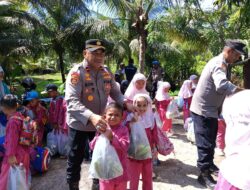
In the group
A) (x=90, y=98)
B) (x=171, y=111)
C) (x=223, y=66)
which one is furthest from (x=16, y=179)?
(x=171, y=111)

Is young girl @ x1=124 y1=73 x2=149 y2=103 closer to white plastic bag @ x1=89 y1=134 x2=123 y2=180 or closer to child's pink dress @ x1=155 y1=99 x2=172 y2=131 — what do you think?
white plastic bag @ x1=89 y1=134 x2=123 y2=180

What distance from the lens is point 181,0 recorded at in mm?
7129

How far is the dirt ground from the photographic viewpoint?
13.4 feet

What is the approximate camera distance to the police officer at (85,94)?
9.89 ft

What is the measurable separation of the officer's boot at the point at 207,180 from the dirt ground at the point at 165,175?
7 cm

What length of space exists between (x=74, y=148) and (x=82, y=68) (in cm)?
79

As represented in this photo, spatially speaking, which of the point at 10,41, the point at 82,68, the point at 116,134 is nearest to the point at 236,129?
the point at 116,134

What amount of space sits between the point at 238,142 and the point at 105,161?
3.97ft

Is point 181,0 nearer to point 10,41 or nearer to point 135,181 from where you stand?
point 135,181

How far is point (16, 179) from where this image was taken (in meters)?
3.36

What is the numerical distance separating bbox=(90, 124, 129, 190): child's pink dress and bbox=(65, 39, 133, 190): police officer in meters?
0.24

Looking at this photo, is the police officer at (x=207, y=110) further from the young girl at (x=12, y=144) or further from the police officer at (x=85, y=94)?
the young girl at (x=12, y=144)

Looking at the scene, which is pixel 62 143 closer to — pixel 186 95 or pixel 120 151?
pixel 120 151

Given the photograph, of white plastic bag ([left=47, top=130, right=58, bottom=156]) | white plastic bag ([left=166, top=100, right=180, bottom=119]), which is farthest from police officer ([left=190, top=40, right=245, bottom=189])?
white plastic bag ([left=166, top=100, right=180, bottom=119])
